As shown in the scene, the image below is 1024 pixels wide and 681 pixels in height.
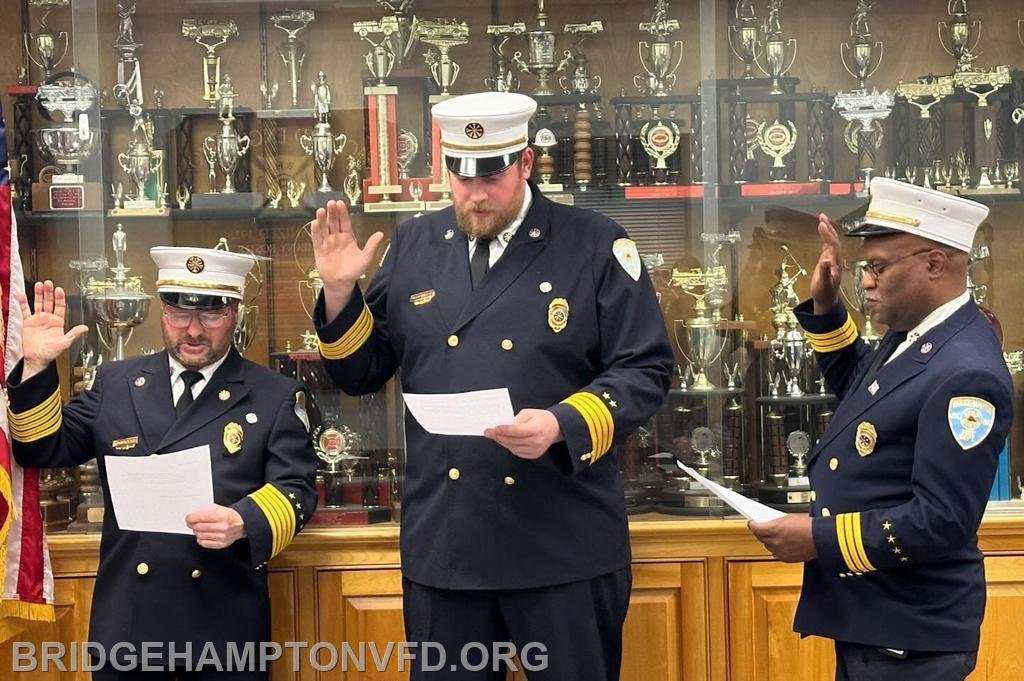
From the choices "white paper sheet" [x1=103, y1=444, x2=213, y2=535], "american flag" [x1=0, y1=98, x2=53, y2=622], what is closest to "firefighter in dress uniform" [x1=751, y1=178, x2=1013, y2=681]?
"white paper sheet" [x1=103, y1=444, x2=213, y2=535]

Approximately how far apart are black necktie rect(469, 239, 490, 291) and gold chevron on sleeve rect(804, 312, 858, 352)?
2.43 ft

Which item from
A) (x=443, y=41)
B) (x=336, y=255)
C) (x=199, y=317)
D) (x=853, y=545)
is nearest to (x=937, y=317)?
(x=853, y=545)

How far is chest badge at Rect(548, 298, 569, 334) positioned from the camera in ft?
9.38

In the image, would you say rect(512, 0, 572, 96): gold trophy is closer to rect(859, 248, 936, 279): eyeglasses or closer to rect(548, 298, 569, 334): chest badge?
rect(548, 298, 569, 334): chest badge

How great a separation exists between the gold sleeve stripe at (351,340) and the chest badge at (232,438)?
1.01 ft

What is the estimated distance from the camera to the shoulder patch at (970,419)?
2.41 meters

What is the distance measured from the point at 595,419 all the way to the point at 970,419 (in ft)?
2.37

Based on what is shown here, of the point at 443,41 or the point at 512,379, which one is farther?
the point at 443,41

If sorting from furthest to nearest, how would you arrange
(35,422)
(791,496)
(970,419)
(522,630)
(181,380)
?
(791,496), (181,380), (35,422), (522,630), (970,419)

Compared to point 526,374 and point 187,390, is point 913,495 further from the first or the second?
point 187,390

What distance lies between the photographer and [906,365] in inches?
102

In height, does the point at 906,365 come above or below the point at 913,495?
above

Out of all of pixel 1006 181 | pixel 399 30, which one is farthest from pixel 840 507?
pixel 399 30

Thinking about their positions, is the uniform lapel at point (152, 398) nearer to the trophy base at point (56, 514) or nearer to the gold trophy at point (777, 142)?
the trophy base at point (56, 514)
